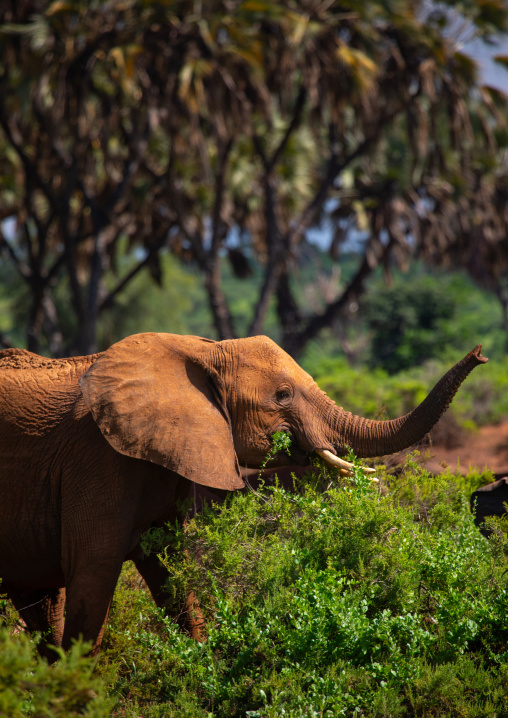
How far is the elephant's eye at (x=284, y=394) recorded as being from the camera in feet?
13.2

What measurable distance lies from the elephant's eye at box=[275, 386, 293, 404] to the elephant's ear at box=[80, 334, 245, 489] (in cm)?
30

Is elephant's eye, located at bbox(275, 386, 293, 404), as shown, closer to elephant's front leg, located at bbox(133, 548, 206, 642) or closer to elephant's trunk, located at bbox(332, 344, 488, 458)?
elephant's trunk, located at bbox(332, 344, 488, 458)

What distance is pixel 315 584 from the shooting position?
12.1 ft

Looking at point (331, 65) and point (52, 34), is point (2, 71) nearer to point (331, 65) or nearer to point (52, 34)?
point (52, 34)

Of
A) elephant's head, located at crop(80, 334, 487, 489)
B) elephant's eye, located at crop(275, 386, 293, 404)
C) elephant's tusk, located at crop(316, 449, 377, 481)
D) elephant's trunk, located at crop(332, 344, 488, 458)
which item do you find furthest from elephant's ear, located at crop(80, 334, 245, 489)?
elephant's trunk, located at crop(332, 344, 488, 458)

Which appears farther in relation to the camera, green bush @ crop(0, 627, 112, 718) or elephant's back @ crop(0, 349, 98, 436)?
elephant's back @ crop(0, 349, 98, 436)

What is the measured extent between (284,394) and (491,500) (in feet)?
6.78

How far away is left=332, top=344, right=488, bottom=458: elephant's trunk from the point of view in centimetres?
375

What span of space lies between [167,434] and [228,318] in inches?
465

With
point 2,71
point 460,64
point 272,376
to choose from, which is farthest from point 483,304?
point 272,376

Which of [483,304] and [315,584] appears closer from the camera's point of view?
[315,584]

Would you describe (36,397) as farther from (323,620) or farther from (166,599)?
(323,620)

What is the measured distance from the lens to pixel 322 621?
11.8 ft

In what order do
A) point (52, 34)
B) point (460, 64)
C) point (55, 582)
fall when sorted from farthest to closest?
point (460, 64)
point (52, 34)
point (55, 582)
